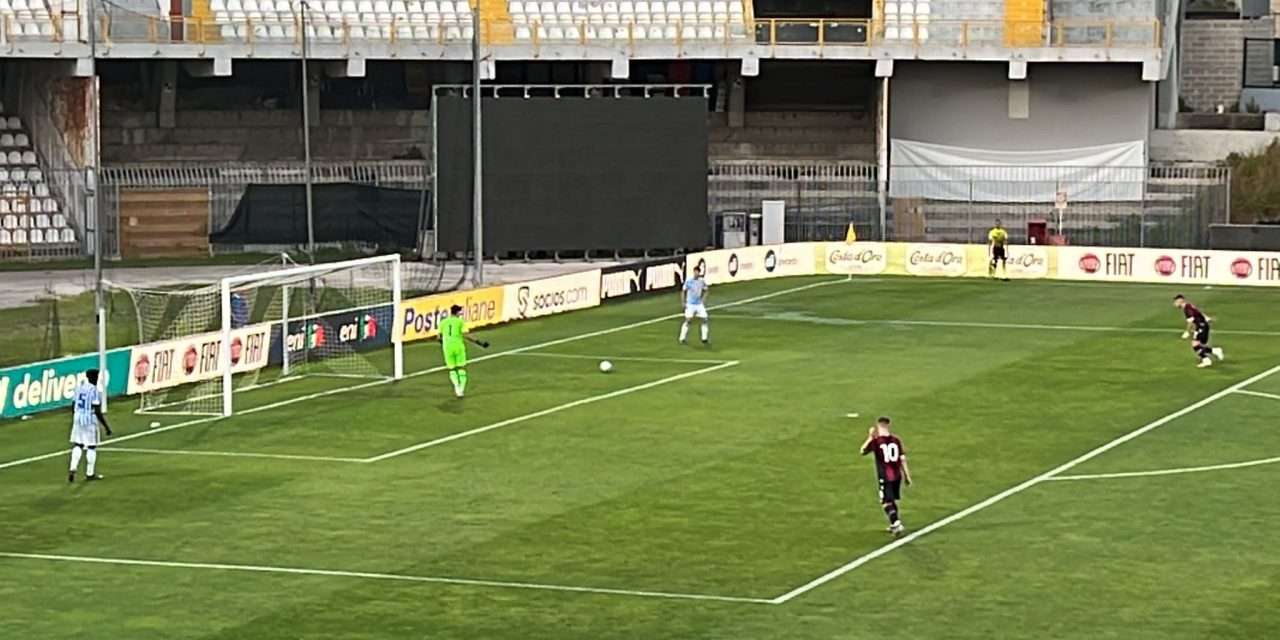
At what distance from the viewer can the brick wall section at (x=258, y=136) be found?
6631cm

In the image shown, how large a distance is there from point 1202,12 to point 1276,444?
52881 mm

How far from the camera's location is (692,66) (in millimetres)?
70750

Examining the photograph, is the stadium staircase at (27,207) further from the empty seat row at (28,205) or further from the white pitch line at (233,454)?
the white pitch line at (233,454)

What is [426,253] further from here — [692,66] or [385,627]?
[385,627]

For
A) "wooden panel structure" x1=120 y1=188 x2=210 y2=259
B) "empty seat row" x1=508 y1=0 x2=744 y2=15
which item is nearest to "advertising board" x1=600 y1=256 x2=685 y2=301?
"wooden panel structure" x1=120 y1=188 x2=210 y2=259

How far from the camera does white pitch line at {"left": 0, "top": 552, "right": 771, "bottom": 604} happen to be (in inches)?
856

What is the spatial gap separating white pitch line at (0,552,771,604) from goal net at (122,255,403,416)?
33.3 feet

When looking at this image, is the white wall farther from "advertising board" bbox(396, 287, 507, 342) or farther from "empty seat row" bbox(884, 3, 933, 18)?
"advertising board" bbox(396, 287, 507, 342)

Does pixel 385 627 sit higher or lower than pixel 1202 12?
lower

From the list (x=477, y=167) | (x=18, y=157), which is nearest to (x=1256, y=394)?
(x=477, y=167)

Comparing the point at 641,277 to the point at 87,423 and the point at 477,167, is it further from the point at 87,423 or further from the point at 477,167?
the point at 87,423

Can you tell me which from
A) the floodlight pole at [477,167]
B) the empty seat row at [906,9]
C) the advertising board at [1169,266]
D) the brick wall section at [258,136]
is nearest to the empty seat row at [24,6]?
the brick wall section at [258,136]

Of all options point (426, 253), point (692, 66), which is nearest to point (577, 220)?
point (426, 253)

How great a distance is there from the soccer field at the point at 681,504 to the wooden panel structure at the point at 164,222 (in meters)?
18.8
